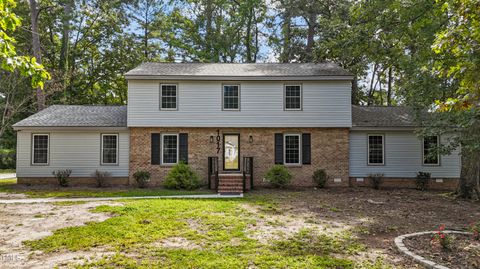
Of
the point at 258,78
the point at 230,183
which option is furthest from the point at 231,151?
the point at 258,78

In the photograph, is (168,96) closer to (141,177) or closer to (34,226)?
(141,177)

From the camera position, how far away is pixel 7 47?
151 inches

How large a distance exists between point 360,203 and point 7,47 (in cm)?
1101

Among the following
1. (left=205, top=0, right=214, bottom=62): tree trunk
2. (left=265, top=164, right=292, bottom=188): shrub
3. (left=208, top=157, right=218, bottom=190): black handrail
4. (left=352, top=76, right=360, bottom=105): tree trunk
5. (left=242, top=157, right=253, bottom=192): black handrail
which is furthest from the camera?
(left=205, top=0, right=214, bottom=62): tree trunk

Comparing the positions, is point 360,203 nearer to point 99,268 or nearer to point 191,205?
point 191,205

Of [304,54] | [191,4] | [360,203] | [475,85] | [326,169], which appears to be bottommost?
[360,203]

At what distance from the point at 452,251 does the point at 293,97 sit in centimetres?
1033

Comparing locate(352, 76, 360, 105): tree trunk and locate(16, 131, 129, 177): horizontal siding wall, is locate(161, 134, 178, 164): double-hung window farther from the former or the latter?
locate(352, 76, 360, 105): tree trunk

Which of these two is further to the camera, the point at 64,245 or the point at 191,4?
the point at 191,4

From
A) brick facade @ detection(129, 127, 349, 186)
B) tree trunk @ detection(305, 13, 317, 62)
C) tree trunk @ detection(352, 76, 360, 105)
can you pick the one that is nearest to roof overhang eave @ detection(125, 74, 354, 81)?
brick facade @ detection(129, 127, 349, 186)

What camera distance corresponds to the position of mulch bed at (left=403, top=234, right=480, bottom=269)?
5113mm

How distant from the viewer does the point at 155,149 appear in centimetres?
1469

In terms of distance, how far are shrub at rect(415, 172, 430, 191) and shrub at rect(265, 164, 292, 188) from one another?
645 centimetres

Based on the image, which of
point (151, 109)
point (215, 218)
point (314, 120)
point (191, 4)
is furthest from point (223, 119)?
point (191, 4)
